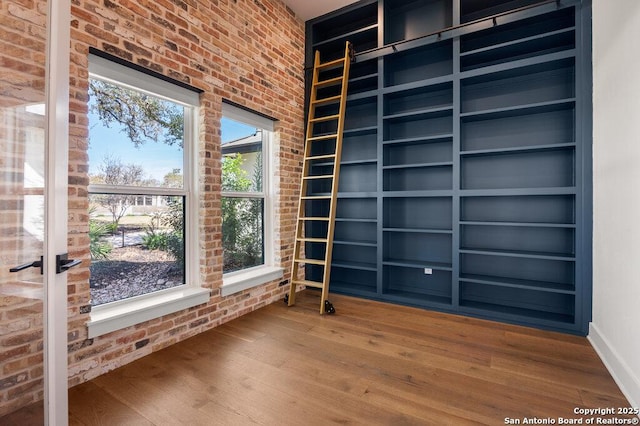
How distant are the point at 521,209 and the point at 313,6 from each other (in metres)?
3.44

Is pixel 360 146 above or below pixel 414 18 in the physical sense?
below

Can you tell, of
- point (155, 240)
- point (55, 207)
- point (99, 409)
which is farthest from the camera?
point (155, 240)

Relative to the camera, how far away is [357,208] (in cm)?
408

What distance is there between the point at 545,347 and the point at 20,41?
407 centimetres

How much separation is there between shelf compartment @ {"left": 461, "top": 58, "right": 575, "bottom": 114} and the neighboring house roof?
238cm

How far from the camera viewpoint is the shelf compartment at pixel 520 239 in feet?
9.82

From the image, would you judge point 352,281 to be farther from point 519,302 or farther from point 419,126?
point 419,126

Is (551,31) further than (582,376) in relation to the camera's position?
Yes

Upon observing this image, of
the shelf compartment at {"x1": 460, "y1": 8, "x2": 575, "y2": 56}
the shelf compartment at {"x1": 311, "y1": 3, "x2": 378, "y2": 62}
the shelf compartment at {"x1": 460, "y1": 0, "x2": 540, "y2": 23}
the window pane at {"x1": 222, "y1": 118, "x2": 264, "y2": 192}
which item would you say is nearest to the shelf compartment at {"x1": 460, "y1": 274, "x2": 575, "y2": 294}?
the shelf compartment at {"x1": 460, "y1": 8, "x2": 575, "y2": 56}

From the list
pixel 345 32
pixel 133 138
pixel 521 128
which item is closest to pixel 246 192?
pixel 133 138

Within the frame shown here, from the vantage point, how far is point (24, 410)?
1577 mm

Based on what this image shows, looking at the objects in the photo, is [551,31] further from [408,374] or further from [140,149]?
[140,149]

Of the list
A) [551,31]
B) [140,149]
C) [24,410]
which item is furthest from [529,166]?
[24,410]

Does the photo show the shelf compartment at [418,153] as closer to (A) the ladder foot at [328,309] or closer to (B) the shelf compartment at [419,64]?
(B) the shelf compartment at [419,64]
